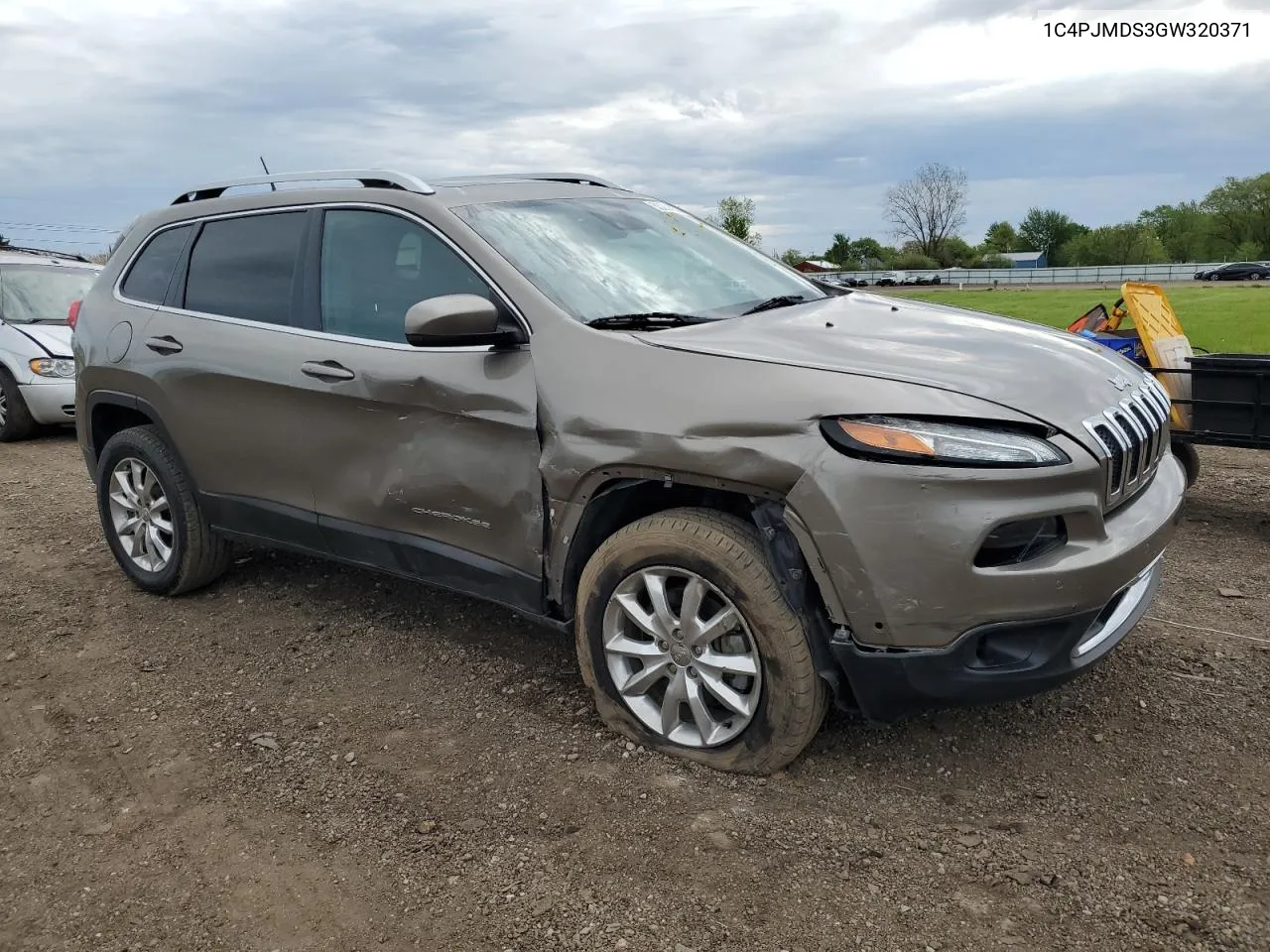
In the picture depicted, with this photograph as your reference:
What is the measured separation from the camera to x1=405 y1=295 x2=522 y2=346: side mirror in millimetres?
3186

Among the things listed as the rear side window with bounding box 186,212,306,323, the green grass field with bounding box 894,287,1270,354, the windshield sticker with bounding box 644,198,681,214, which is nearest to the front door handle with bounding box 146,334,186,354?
the rear side window with bounding box 186,212,306,323

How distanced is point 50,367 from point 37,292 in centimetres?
132

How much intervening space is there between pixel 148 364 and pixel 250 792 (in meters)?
2.26

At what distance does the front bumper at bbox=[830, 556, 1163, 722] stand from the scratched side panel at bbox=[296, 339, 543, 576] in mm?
1154

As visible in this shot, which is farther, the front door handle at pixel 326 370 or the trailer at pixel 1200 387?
the trailer at pixel 1200 387

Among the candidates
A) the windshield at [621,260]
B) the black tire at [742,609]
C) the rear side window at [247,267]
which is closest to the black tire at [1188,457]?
the windshield at [621,260]

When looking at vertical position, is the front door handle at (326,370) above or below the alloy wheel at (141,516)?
above

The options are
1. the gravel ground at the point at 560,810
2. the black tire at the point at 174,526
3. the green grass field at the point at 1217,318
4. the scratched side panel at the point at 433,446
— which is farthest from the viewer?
the green grass field at the point at 1217,318

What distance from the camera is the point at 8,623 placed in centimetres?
480

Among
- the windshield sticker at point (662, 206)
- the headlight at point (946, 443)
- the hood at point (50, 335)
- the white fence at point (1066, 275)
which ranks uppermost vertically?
the white fence at point (1066, 275)

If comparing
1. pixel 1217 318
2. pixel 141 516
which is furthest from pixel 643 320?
pixel 1217 318

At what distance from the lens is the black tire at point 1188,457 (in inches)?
234

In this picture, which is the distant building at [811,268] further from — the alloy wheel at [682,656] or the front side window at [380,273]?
the alloy wheel at [682,656]

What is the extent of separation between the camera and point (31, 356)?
9.56m
